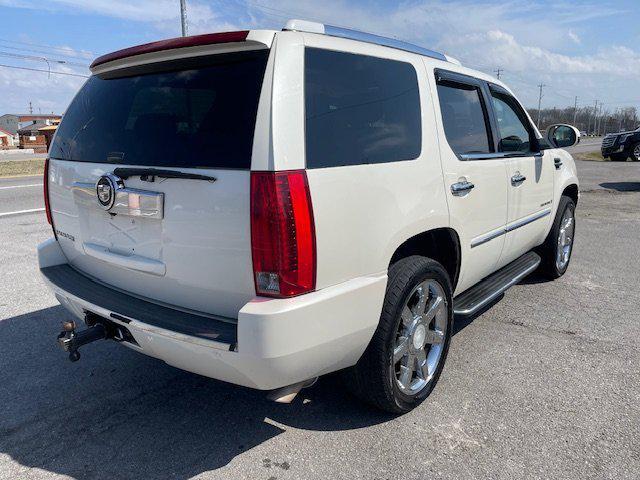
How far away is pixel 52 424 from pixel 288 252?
69.3 inches

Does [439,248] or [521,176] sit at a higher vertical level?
[521,176]

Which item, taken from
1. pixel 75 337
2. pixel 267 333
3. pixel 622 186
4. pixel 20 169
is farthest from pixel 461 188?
pixel 20 169

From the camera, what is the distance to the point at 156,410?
294 centimetres

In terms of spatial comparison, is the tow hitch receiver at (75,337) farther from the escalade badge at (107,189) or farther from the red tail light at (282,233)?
the red tail light at (282,233)

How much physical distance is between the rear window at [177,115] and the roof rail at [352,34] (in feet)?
0.82

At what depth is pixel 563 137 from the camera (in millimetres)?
5109

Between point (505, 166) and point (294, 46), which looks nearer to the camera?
point (294, 46)

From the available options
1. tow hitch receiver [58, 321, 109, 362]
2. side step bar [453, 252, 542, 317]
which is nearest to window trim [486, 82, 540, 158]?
side step bar [453, 252, 542, 317]

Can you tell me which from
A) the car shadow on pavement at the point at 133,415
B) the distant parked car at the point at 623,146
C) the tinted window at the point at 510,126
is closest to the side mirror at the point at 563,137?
the tinted window at the point at 510,126

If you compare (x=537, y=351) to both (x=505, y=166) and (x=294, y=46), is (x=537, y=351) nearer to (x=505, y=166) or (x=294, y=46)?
(x=505, y=166)

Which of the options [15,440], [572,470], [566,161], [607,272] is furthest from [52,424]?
[607,272]

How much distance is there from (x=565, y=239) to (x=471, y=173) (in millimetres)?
2841

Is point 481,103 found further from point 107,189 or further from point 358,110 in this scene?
point 107,189

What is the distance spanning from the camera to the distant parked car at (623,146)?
22547 mm
